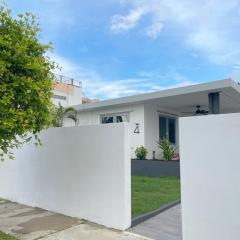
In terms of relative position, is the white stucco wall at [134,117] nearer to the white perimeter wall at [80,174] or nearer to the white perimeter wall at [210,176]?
the white perimeter wall at [80,174]

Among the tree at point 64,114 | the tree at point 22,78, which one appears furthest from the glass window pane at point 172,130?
the tree at point 22,78

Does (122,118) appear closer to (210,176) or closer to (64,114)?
(64,114)

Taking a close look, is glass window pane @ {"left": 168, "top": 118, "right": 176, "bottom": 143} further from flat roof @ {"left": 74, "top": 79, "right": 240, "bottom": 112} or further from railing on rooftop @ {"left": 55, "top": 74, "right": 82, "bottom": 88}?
railing on rooftop @ {"left": 55, "top": 74, "right": 82, "bottom": 88}

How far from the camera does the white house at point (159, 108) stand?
38.2ft

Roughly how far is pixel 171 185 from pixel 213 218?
6.13 meters

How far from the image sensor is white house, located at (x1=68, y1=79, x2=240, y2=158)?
38.2 ft

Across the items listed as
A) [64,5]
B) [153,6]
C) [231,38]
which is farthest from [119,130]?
[231,38]

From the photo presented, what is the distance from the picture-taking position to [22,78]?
5.24 meters

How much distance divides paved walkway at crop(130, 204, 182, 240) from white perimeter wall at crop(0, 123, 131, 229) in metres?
0.36

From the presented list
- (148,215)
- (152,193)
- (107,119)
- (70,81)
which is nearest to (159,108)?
(107,119)

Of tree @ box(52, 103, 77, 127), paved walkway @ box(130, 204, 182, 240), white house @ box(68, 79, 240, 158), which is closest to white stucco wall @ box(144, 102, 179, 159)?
white house @ box(68, 79, 240, 158)

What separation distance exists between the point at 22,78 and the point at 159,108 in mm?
10757

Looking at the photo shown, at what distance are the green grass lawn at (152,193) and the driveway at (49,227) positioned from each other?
1.01 meters

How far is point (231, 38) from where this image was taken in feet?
43.9
